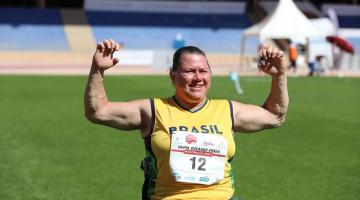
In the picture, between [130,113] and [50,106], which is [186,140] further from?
[50,106]

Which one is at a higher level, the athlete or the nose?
the nose

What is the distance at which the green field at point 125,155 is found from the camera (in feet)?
26.9

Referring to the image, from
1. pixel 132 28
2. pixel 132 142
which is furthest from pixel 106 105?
pixel 132 28

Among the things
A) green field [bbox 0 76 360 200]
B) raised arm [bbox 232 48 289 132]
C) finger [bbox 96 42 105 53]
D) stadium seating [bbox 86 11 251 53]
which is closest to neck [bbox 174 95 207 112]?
raised arm [bbox 232 48 289 132]

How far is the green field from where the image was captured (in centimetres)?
820

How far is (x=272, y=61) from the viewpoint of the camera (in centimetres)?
469

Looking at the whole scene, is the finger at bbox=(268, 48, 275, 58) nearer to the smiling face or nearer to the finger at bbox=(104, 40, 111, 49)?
the smiling face

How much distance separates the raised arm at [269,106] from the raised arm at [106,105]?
0.66 m

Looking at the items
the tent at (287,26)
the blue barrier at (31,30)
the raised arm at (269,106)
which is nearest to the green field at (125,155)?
the raised arm at (269,106)

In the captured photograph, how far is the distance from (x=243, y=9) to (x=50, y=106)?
3670cm

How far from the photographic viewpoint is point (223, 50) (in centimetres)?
4625

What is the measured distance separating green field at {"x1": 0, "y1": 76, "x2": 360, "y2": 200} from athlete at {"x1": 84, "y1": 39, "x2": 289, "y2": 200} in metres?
3.45

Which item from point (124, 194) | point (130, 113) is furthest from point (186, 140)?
point (124, 194)

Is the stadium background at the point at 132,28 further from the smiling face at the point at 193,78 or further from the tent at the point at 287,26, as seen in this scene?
the smiling face at the point at 193,78
